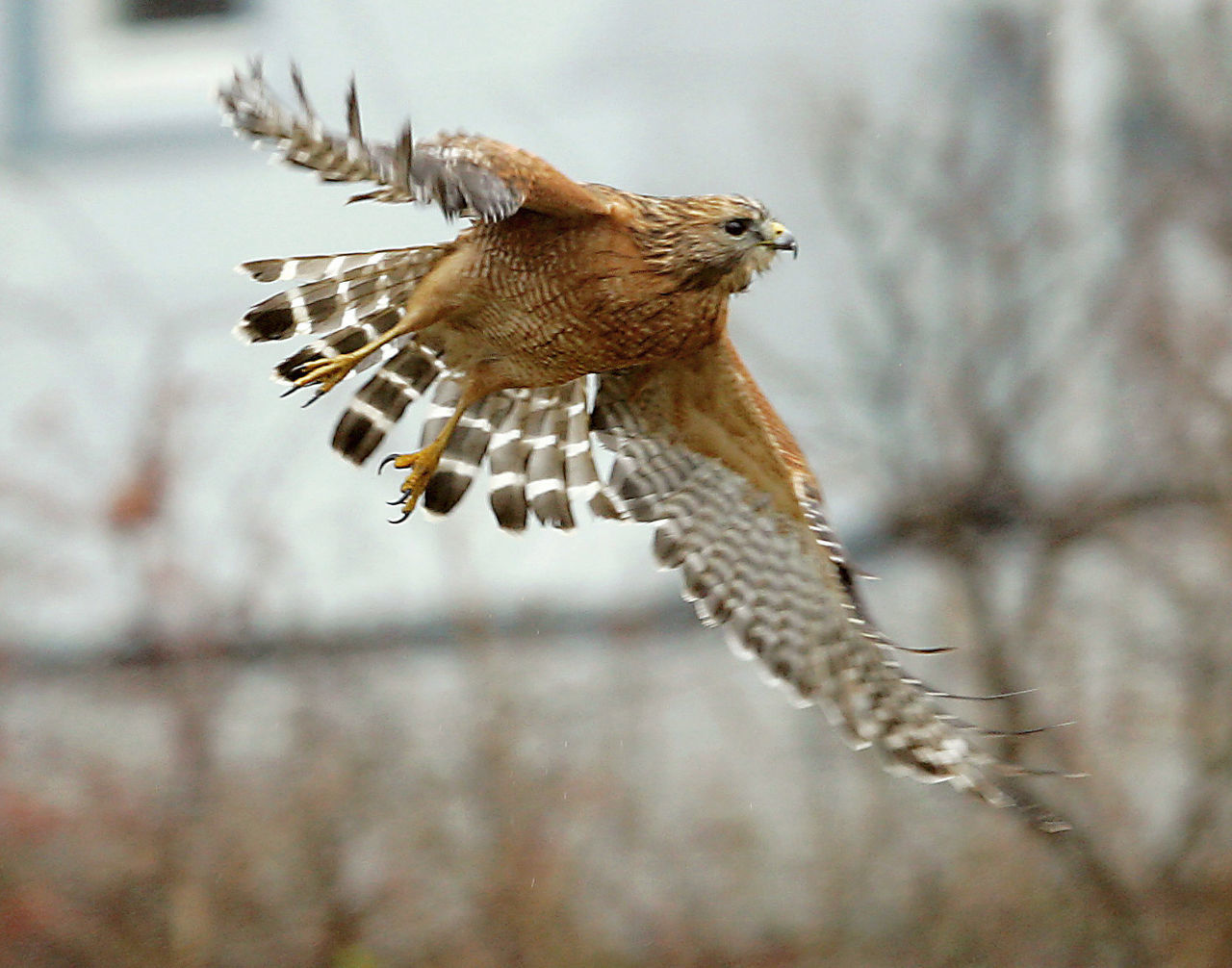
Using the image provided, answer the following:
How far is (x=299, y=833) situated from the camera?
18.6 ft

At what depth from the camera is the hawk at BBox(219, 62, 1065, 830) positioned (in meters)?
2.49

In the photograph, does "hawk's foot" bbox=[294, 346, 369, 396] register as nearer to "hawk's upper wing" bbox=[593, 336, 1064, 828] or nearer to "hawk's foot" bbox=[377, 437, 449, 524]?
"hawk's foot" bbox=[377, 437, 449, 524]

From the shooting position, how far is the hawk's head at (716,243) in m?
2.56

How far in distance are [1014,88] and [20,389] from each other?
386 centimetres

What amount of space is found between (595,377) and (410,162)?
103 cm

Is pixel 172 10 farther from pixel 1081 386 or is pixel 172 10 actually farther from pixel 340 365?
pixel 340 365

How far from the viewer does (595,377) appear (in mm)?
3191

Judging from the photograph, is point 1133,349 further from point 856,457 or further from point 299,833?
point 299,833

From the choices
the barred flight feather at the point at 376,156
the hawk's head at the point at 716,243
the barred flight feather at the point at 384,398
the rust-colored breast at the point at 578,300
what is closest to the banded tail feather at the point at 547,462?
the barred flight feather at the point at 384,398

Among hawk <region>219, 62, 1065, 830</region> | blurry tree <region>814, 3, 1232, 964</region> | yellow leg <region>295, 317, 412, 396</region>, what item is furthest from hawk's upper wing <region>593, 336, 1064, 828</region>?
blurry tree <region>814, 3, 1232, 964</region>

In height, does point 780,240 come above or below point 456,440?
above

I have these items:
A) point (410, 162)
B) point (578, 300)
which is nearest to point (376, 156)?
point (410, 162)

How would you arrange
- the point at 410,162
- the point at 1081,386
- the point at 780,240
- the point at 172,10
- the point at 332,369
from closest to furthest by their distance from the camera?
the point at 410,162, the point at 780,240, the point at 332,369, the point at 1081,386, the point at 172,10

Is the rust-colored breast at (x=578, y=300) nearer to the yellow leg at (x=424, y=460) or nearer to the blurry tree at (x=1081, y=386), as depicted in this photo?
the yellow leg at (x=424, y=460)
